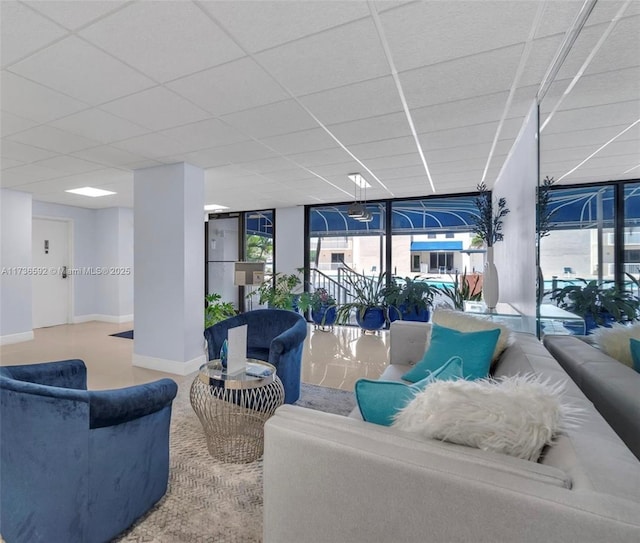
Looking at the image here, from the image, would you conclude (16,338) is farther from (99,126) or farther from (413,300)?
(413,300)

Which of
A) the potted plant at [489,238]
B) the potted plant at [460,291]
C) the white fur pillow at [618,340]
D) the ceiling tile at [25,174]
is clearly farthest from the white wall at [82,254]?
the white fur pillow at [618,340]

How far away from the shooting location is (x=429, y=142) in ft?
11.3

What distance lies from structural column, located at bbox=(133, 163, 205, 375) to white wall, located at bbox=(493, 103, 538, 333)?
3.62 m

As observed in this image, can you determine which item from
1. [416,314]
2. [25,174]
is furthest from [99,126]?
[416,314]

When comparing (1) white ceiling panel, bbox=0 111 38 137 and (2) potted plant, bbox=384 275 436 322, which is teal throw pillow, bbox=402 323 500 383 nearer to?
(2) potted plant, bbox=384 275 436 322

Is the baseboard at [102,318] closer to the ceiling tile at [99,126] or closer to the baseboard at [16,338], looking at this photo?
the baseboard at [16,338]

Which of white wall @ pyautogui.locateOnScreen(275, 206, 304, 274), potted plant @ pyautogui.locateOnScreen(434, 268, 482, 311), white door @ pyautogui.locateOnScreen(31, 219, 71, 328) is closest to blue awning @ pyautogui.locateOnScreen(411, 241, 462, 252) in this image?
potted plant @ pyautogui.locateOnScreen(434, 268, 482, 311)

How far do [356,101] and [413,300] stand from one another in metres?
3.81

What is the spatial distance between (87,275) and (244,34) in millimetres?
7324

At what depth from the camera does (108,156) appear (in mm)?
3844

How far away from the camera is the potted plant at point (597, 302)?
1.68 m

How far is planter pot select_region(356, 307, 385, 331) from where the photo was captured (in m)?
6.03

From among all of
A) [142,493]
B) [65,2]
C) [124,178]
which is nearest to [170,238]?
[124,178]

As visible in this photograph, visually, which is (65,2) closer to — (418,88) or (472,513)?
(418,88)
